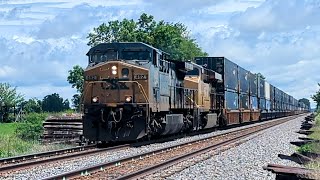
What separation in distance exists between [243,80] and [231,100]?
23.2ft

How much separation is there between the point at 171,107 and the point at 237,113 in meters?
15.3

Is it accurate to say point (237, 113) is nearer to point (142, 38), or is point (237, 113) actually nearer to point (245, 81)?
point (245, 81)

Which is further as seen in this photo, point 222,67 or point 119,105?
point 222,67

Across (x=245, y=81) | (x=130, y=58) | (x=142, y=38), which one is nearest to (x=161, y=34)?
(x=142, y=38)

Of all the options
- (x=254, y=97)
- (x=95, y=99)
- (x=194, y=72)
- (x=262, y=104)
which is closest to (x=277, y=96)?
(x=262, y=104)

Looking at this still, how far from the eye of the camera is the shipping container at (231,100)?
34.1 meters

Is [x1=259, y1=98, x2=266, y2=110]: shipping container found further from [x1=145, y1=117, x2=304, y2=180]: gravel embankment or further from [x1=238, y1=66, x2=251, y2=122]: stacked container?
[x1=145, y1=117, x2=304, y2=180]: gravel embankment

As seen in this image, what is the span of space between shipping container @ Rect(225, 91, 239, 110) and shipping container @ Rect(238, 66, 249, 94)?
254 centimetres

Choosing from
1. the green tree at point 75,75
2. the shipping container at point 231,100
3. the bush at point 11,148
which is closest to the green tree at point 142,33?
the green tree at point 75,75

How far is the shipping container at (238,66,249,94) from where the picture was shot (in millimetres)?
40763

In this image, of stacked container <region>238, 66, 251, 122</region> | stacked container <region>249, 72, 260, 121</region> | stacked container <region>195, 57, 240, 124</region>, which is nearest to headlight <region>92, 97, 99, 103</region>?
stacked container <region>195, 57, 240, 124</region>

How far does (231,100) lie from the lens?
35.8 meters

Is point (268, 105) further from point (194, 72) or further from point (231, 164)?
point (231, 164)

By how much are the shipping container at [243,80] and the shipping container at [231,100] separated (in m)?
2.54
